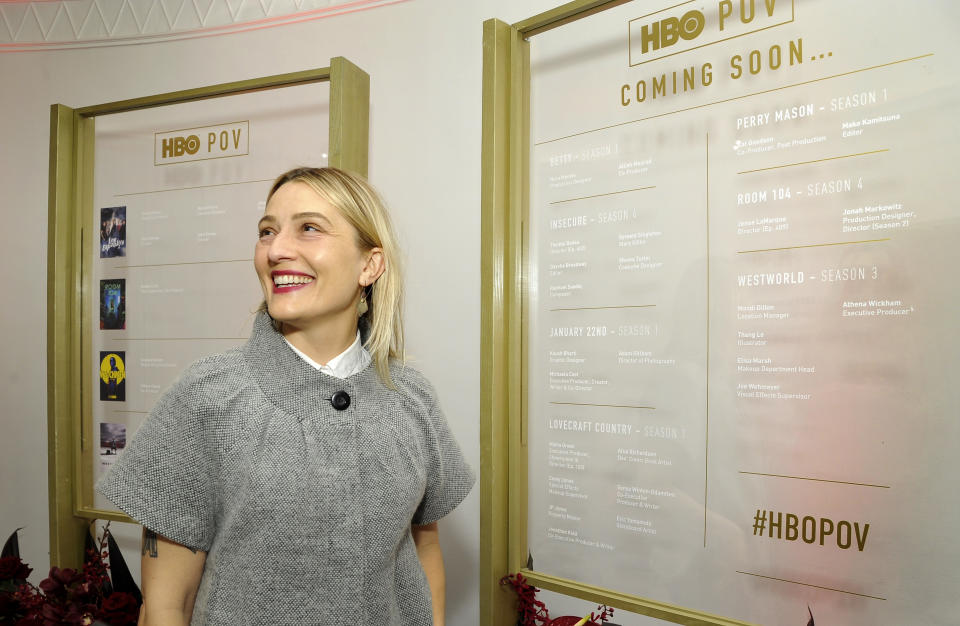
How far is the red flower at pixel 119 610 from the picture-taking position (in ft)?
5.76

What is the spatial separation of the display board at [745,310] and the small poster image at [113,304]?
1.14 m

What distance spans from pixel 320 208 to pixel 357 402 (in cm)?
31

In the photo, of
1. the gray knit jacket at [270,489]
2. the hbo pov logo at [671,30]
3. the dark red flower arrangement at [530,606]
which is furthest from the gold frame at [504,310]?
the gray knit jacket at [270,489]

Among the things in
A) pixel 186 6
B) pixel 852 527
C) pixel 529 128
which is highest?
pixel 186 6

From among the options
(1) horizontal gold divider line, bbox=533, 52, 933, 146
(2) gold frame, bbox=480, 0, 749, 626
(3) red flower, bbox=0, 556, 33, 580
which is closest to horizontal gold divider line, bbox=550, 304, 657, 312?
(2) gold frame, bbox=480, 0, 749, 626

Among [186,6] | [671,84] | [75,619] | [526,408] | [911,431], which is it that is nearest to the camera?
[911,431]

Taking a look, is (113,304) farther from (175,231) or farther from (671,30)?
(671,30)

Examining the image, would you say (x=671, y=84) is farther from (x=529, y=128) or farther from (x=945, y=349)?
(x=945, y=349)

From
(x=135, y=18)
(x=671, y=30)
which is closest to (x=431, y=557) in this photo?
(x=671, y=30)

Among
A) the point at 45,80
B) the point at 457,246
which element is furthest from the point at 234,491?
the point at 45,80

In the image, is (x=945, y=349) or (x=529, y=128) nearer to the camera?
(x=945, y=349)

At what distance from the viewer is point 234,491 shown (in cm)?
103

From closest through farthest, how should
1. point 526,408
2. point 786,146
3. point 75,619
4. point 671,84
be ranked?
point 786,146 → point 671,84 → point 526,408 → point 75,619

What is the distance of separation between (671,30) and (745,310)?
558 millimetres
